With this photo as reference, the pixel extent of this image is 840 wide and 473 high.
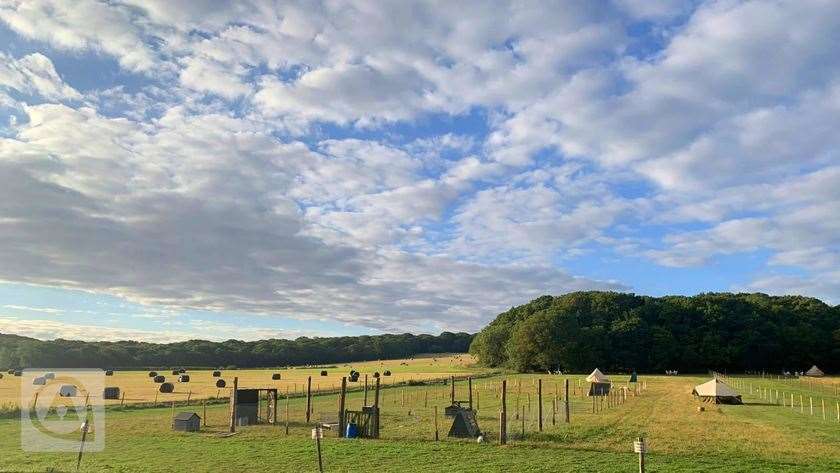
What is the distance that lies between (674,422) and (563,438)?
9.35 meters

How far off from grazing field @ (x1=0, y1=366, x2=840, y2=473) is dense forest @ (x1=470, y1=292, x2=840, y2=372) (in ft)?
190

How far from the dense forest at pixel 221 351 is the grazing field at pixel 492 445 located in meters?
85.7

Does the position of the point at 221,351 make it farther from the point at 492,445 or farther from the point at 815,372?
the point at 492,445

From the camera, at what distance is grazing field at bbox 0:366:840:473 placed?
19.6m

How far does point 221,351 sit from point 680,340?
9013cm

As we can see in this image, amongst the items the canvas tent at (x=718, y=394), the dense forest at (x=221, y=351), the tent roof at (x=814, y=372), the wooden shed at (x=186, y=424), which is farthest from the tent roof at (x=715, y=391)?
the dense forest at (x=221, y=351)

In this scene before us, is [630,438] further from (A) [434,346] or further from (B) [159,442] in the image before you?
(A) [434,346]

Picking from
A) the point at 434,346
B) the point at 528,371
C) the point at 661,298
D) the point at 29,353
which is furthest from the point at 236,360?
the point at 661,298

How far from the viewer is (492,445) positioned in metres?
23.8

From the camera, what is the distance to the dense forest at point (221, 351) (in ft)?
364

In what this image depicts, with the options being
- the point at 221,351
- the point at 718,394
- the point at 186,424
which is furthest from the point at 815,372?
the point at 221,351

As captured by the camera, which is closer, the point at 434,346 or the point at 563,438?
the point at 563,438

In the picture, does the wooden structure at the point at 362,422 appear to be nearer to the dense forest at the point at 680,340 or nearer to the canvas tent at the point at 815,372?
the dense forest at the point at 680,340

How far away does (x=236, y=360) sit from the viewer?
450 feet
